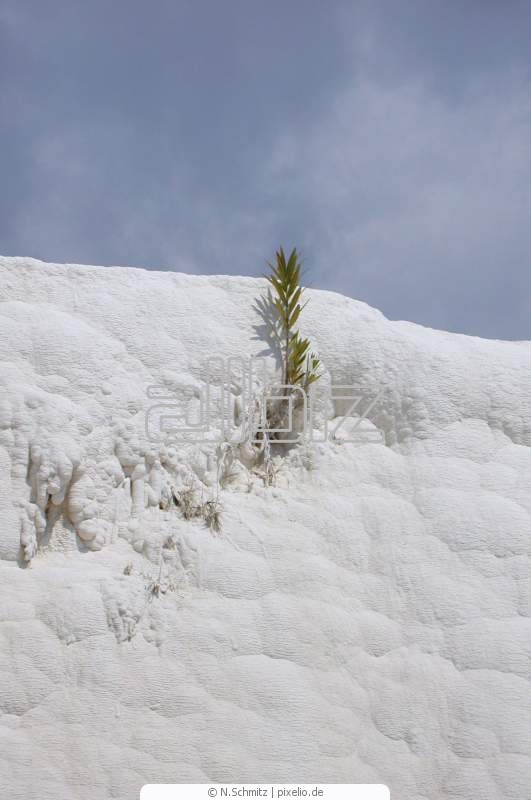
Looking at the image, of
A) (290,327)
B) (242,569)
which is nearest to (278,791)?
(242,569)

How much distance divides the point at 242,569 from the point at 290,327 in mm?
1590

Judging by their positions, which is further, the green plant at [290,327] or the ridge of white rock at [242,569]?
the green plant at [290,327]

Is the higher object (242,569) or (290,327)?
(290,327)

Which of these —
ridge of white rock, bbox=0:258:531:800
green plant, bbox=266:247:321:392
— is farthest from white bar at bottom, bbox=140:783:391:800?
green plant, bbox=266:247:321:392

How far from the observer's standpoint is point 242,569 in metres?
3.98

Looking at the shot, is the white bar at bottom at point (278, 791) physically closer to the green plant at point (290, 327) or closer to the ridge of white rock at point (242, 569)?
the ridge of white rock at point (242, 569)

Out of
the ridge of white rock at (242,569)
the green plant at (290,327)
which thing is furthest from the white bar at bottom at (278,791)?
the green plant at (290,327)

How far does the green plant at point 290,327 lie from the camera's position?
4691 millimetres

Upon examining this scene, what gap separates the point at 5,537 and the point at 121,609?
64cm

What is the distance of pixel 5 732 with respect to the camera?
3.30m

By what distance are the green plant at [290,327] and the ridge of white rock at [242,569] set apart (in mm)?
128

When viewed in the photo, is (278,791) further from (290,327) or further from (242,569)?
(290,327)

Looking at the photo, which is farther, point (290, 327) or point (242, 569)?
point (290, 327)

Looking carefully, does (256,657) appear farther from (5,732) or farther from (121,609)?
(5,732)
